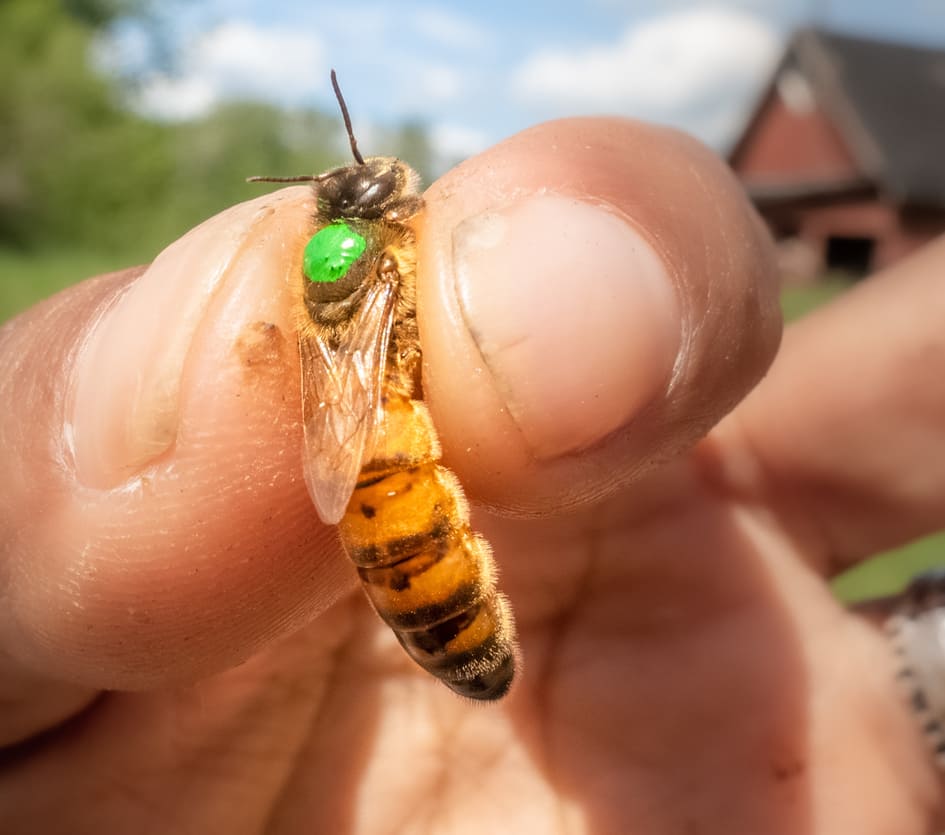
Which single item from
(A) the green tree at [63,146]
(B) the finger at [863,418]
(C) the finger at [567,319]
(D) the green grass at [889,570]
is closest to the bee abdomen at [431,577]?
(C) the finger at [567,319]

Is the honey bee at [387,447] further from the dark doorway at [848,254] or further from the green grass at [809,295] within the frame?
the dark doorway at [848,254]

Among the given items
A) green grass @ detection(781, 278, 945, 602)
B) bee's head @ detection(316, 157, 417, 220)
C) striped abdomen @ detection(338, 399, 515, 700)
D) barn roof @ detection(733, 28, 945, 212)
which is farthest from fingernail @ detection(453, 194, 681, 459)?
barn roof @ detection(733, 28, 945, 212)

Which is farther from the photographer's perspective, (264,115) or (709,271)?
(264,115)

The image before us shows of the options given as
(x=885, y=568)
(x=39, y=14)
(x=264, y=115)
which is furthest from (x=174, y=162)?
(x=885, y=568)

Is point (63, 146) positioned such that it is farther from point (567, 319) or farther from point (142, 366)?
point (567, 319)

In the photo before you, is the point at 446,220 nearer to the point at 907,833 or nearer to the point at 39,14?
the point at 907,833

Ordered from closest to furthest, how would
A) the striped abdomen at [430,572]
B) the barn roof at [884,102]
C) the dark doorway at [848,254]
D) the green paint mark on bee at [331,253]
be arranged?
the striped abdomen at [430,572], the green paint mark on bee at [331,253], the barn roof at [884,102], the dark doorway at [848,254]

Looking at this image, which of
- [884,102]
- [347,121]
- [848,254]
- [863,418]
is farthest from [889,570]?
[884,102]
